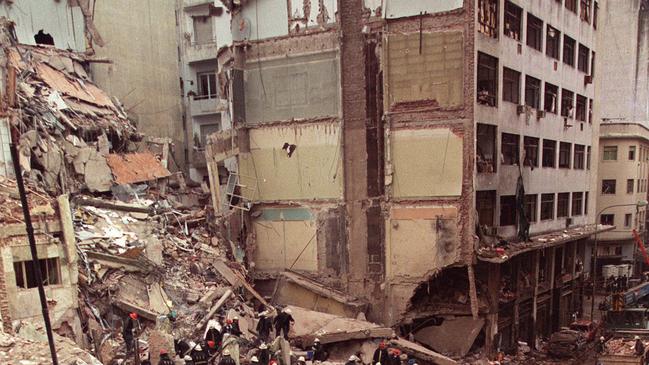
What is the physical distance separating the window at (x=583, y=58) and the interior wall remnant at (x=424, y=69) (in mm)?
12954

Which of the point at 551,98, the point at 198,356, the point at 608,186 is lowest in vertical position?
the point at 198,356

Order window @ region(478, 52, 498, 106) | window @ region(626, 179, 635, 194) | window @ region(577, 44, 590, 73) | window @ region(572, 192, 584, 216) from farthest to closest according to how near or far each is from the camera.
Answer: window @ region(626, 179, 635, 194) → window @ region(572, 192, 584, 216) → window @ region(577, 44, 590, 73) → window @ region(478, 52, 498, 106)

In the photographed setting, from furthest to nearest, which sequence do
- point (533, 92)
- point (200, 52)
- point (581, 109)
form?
point (200, 52) → point (581, 109) → point (533, 92)

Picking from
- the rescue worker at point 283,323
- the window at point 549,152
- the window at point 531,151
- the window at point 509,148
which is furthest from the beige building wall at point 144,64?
the window at point 549,152

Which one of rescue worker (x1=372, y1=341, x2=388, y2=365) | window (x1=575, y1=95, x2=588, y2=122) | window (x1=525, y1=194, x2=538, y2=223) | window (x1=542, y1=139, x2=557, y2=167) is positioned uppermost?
window (x1=575, y1=95, x2=588, y2=122)

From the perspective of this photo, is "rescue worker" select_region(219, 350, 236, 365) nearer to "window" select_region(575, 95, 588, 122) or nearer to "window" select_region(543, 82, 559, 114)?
"window" select_region(543, 82, 559, 114)

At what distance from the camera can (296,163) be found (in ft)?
64.0

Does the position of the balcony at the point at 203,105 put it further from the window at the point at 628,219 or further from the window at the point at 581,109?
the window at the point at 628,219

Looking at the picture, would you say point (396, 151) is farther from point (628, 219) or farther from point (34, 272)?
point (628, 219)

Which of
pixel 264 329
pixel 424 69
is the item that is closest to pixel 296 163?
pixel 424 69

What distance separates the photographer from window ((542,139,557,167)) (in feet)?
76.0

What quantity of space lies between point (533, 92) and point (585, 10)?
7.87 meters

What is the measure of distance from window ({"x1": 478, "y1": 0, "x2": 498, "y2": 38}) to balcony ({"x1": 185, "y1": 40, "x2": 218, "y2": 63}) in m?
17.7

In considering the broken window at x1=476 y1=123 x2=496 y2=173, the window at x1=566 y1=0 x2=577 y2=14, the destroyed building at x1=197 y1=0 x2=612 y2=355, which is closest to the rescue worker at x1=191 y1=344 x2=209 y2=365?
the destroyed building at x1=197 y1=0 x2=612 y2=355
